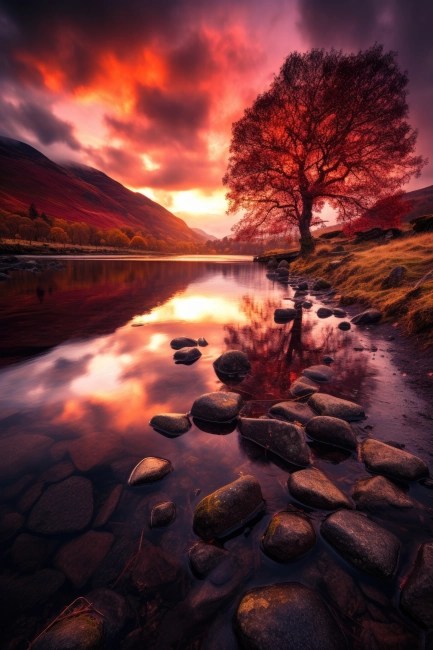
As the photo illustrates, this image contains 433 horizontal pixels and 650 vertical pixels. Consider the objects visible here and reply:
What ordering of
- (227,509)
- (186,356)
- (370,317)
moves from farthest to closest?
(370,317), (186,356), (227,509)

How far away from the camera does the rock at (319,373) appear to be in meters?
4.75

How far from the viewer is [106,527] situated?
7.38 ft

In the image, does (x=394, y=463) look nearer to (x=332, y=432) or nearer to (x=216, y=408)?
(x=332, y=432)

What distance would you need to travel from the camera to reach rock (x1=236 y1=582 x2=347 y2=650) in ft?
4.97

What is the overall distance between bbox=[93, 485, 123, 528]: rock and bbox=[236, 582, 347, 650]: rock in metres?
1.32

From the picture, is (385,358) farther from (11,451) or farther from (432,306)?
(11,451)

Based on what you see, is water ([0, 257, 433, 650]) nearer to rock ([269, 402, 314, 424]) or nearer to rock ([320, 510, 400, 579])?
rock ([320, 510, 400, 579])

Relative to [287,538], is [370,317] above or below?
above

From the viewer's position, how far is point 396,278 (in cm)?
905

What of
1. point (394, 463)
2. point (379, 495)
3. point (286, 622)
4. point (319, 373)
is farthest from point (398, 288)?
point (286, 622)

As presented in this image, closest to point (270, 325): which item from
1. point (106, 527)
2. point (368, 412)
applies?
point (368, 412)

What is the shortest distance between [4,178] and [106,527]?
22516 centimetres

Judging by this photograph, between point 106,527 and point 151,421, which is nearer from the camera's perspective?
point 106,527

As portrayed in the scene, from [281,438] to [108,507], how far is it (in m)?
1.91
